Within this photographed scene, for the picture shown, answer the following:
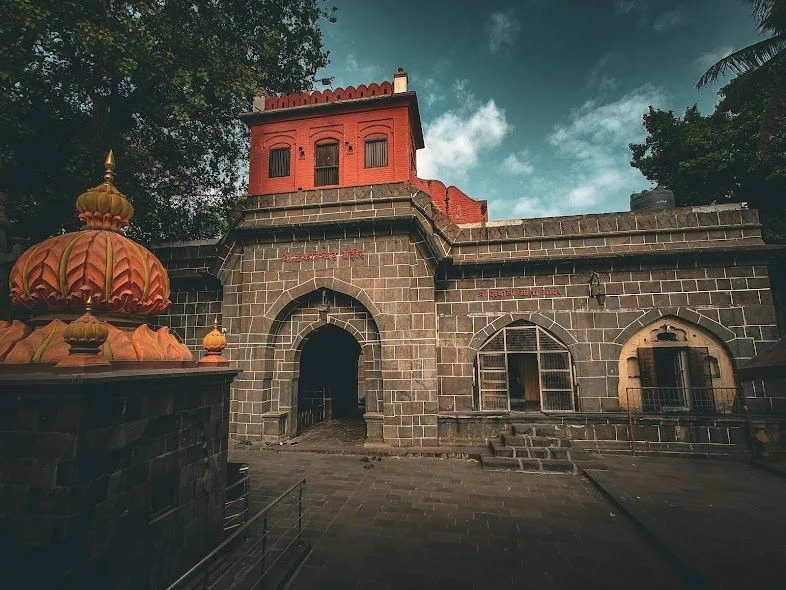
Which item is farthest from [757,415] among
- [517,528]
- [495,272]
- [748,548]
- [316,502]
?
[316,502]

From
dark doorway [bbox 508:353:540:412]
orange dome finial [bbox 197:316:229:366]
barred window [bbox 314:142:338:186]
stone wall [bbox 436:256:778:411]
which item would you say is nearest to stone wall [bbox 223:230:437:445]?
stone wall [bbox 436:256:778:411]

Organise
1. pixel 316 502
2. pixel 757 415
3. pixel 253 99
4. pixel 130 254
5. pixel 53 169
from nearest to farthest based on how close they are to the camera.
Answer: pixel 130 254 → pixel 316 502 → pixel 757 415 → pixel 53 169 → pixel 253 99

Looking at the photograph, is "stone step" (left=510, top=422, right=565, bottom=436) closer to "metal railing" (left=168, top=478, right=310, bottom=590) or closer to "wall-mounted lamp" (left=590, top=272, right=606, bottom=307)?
"wall-mounted lamp" (left=590, top=272, right=606, bottom=307)

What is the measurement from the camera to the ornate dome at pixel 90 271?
389 cm

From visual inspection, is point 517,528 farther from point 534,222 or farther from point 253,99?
point 253,99

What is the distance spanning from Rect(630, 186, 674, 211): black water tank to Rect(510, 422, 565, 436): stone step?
7.49 metres

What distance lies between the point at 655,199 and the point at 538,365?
21.9ft

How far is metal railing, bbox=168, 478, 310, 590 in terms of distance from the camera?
3.98m

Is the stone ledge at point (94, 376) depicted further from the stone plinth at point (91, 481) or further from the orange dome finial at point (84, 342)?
the orange dome finial at point (84, 342)

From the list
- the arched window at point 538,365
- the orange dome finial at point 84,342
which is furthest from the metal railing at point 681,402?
the orange dome finial at point 84,342

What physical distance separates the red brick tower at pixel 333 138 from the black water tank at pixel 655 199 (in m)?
7.54

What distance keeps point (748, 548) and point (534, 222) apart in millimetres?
8123

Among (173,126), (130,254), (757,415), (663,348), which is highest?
(173,126)

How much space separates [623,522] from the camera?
18.9 ft
